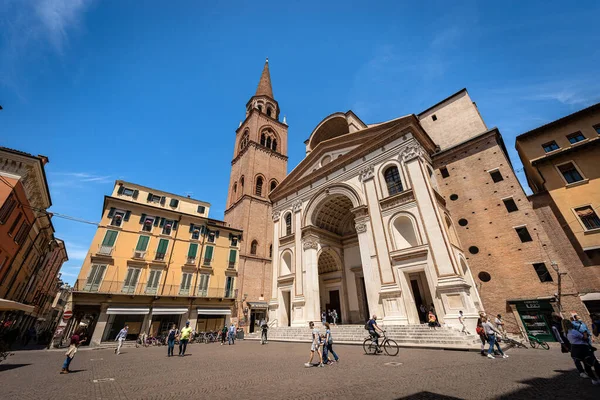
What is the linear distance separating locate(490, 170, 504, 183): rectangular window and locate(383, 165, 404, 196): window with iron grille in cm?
617

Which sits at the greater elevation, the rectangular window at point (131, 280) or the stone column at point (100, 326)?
the rectangular window at point (131, 280)

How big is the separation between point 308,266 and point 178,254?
40.1ft

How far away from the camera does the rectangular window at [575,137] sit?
48.2 feet

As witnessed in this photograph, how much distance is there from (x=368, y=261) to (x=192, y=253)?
16.3m

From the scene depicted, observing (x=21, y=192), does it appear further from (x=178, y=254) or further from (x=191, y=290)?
(x=191, y=290)

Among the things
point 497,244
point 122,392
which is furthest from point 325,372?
point 497,244

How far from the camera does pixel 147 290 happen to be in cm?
1994

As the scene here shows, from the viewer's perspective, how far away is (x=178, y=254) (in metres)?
22.4

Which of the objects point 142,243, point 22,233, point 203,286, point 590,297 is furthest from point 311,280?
point 22,233

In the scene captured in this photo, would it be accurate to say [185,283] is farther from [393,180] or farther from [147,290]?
[393,180]

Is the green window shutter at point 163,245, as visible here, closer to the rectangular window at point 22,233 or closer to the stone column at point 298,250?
the rectangular window at point 22,233

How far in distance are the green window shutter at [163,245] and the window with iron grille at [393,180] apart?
64.2ft

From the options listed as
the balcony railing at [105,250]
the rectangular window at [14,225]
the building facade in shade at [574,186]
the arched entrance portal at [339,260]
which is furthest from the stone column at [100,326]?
the building facade in shade at [574,186]

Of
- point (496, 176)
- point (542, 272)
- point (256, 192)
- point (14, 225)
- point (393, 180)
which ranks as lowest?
point (542, 272)
